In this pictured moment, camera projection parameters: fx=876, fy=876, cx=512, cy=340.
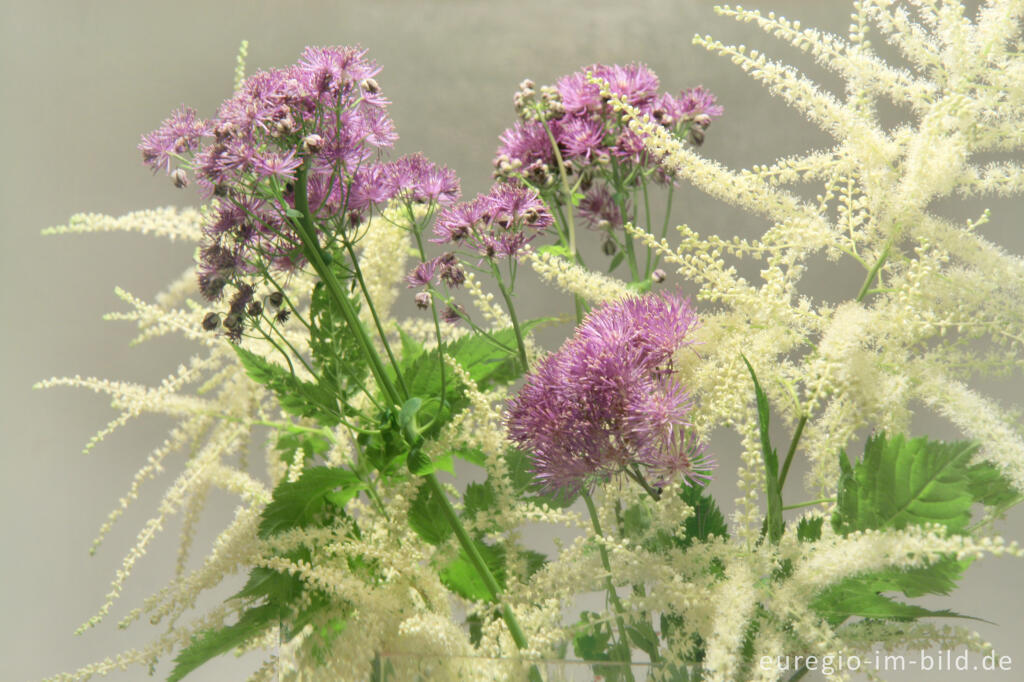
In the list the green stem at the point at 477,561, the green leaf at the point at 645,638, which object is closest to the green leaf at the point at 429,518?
the green stem at the point at 477,561

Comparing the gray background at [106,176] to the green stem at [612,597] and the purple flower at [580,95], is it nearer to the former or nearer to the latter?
the purple flower at [580,95]

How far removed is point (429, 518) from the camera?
51 centimetres

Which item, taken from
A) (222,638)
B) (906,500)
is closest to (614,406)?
(906,500)

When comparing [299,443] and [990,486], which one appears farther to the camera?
[299,443]

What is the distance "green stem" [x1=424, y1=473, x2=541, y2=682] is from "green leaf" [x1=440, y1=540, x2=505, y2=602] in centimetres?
1

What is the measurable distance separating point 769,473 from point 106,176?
98 centimetres

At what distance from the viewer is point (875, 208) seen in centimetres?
45

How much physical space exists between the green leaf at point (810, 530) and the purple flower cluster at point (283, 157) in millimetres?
274

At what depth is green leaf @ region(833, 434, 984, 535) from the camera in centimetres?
40

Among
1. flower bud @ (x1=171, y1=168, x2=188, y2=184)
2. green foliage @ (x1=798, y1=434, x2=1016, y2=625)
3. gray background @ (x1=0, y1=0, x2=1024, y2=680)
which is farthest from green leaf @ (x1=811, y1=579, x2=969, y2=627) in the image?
gray background @ (x1=0, y1=0, x2=1024, y2=680)

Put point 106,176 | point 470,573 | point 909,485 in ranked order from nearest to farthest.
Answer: point 909,485 < point 470,573 < point 106,176

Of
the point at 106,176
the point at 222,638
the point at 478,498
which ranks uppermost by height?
the point at 106,176

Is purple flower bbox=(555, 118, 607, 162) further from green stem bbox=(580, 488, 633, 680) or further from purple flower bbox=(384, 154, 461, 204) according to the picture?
green stem bbox=(580, 488, 633, 680)

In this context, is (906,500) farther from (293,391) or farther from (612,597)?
(293,391)
